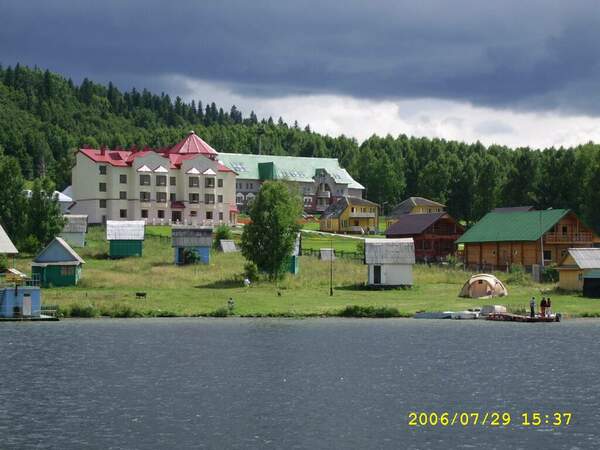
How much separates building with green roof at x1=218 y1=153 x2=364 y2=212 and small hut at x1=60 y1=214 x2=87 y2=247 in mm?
67147

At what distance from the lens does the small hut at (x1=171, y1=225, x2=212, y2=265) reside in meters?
92.6

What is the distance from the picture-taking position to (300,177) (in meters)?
177

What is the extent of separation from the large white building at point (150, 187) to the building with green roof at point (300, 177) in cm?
3092

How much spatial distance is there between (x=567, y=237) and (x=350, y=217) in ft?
179

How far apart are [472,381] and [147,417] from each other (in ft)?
48.5

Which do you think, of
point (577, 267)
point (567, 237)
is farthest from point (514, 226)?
point (577, 267)

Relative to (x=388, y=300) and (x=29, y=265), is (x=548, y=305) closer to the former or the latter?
(x=388, y=300)

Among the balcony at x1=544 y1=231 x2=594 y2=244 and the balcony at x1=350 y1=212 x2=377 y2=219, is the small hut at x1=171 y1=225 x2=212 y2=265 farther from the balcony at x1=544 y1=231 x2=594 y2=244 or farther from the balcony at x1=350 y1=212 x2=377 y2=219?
the balcony at x1=350 y1=212 x2=377 y2=219

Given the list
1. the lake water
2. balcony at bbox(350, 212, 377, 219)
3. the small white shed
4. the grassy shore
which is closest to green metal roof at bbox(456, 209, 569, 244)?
the grassy shore

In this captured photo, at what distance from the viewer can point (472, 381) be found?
42.6 m

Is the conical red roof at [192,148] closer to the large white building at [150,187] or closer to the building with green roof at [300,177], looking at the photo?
the large white building at [150,187]

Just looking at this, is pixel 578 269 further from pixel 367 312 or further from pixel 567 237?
pixel 367 312

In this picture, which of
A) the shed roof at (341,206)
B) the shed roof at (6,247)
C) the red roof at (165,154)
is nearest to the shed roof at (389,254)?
the shed roof at (6,247)

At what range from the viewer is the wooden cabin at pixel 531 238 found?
9756cm
